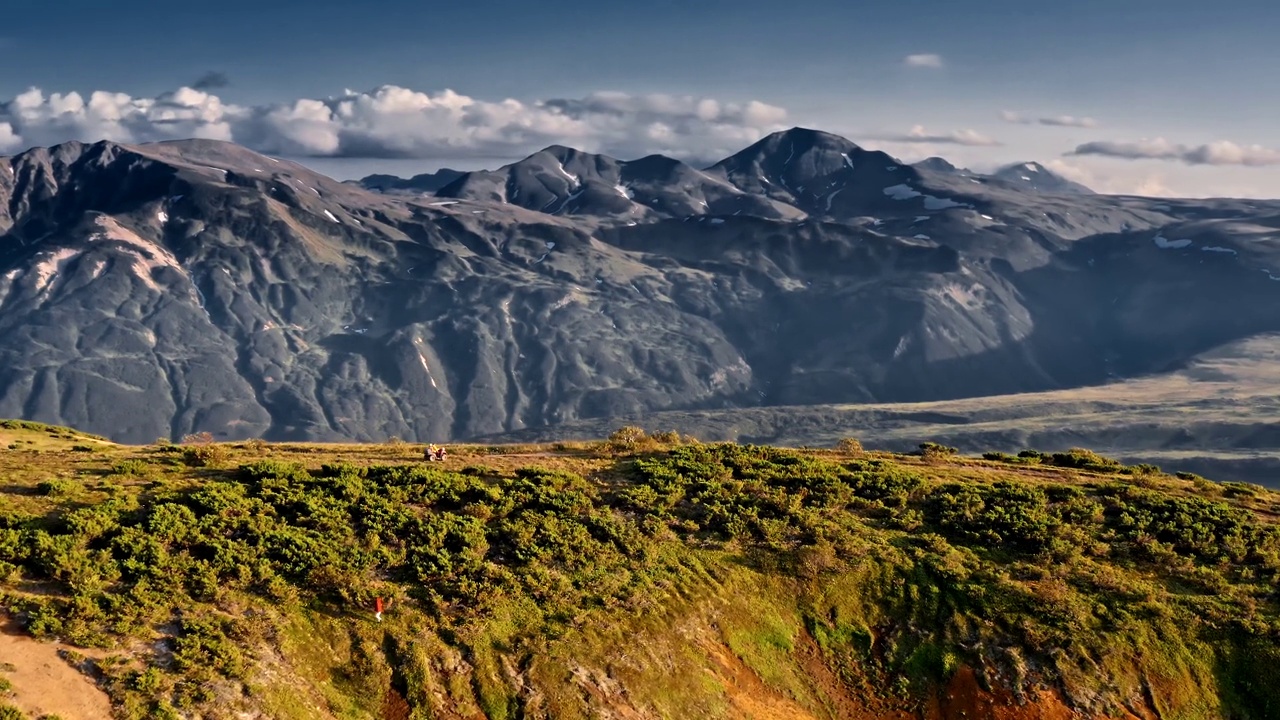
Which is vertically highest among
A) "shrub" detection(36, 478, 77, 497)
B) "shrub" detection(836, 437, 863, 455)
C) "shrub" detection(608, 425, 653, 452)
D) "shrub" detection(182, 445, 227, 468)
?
"shrub" detection(36, 478, 77, 497)

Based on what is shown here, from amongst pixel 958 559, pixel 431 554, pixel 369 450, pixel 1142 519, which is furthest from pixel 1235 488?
pixel 369 450

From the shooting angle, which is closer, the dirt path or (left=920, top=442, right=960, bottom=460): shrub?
the dirt path

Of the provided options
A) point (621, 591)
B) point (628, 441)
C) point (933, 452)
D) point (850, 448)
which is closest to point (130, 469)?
point (621, 591)

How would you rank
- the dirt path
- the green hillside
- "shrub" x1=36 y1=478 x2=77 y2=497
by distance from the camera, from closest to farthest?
the dirt path < the green hillside < "shrub" x1=36 y1=478 x2=77 y2=497

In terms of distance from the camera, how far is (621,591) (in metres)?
37.0

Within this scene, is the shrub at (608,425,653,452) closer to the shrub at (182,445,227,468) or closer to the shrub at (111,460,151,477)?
the shrub at (182,445,227,468)

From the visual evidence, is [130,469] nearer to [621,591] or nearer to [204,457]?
[204,457]

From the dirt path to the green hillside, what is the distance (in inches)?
10.2

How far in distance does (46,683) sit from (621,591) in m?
18.0

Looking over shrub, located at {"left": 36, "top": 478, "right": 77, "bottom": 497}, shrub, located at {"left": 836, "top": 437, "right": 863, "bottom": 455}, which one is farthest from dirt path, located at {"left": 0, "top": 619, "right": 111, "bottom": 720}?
shrub, located at {"left": 836, "top": 437, "right": 863, "bottom": 455}

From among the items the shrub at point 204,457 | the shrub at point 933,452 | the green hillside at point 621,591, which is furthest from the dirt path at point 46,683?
Answer: the shrub at point 933,452

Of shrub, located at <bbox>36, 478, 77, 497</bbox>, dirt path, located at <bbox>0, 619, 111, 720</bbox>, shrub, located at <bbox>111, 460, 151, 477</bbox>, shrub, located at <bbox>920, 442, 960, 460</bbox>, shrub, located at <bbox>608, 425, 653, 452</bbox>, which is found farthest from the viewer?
shrub, located at <bbox>920, 442, 960, 460</bbox>

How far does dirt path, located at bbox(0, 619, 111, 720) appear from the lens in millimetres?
26859

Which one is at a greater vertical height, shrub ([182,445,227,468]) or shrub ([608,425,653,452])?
shrub ([182,445,227,468])
